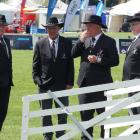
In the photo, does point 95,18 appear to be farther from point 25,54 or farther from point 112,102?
point 25,54

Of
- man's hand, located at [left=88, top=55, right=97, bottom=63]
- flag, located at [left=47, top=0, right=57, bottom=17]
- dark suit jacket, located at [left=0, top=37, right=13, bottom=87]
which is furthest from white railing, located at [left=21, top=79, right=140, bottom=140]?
flag, located at [left=47, top=0, right=57, bottom=17]

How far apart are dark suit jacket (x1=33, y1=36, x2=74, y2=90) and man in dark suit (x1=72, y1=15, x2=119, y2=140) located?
0.37 meters

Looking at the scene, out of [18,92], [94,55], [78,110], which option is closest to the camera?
[78,110]

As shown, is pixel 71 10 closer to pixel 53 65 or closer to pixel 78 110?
pixel 53 65

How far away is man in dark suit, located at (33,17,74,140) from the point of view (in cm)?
973

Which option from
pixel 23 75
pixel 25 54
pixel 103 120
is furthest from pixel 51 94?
pixel 25 54

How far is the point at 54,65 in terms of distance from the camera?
31.9 ft

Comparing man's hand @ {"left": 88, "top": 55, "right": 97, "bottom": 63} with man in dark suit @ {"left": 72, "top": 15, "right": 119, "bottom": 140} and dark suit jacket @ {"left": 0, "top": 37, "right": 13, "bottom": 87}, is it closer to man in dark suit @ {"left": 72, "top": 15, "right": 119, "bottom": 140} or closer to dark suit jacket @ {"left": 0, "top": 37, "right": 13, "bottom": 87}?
man in dark suit @ {"left": 72, "top": 15, "right": 119, "bottom": 140}

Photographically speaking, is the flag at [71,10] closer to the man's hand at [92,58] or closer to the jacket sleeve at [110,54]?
the jacket sleeve at [110,54]

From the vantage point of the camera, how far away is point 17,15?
6800 centimetres

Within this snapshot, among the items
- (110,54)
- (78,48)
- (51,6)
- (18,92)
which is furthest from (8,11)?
(110,54)

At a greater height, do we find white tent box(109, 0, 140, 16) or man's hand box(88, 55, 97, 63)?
man's hand box(88, 55, 97, 63)

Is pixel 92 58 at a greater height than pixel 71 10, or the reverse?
pixel 92 58

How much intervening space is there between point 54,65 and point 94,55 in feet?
2.57
